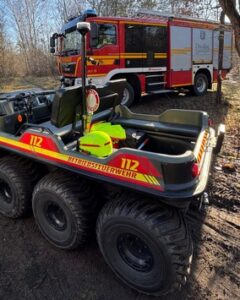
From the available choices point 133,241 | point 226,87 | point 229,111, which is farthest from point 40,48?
point 133,241

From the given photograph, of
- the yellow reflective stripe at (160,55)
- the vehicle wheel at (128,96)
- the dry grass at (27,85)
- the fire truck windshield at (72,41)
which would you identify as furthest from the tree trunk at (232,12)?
the dry grass at (27,85)

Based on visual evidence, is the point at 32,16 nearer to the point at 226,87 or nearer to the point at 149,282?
the point at 226,87

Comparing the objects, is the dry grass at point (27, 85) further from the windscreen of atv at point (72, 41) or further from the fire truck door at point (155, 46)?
the fire truck door at point (155, 46)

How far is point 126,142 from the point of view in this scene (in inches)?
123

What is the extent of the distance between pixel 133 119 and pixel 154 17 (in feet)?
21.4

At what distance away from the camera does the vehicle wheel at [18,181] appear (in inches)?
114

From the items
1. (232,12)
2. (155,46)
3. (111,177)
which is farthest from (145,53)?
(111,177)

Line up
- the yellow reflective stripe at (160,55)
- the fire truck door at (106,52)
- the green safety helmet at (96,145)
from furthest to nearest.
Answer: the yellow reflective stripe at (160,55)
the fire truck door at (106,52)
the green safety helmet at (96,145)

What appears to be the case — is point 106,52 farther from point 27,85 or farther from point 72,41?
point 27,85

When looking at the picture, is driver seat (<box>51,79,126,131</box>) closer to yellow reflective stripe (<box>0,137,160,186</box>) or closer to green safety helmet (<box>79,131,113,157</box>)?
yellow reflective stripe (<box>0,137,160,186</box>)

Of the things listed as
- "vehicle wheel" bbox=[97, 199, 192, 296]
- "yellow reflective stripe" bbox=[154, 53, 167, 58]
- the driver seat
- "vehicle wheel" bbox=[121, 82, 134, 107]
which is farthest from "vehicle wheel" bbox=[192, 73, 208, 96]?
A: "vehicle wheel" bbox=[97, 199, 192, 296]

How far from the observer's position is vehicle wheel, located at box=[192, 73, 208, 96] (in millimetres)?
10188

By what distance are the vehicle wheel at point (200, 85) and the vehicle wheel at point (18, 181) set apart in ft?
27.2

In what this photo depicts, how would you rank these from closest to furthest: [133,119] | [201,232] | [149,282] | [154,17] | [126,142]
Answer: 1. [149,282]
2. [201,232]
3. [126,142]
4. [133,119]
5. [154,17]
